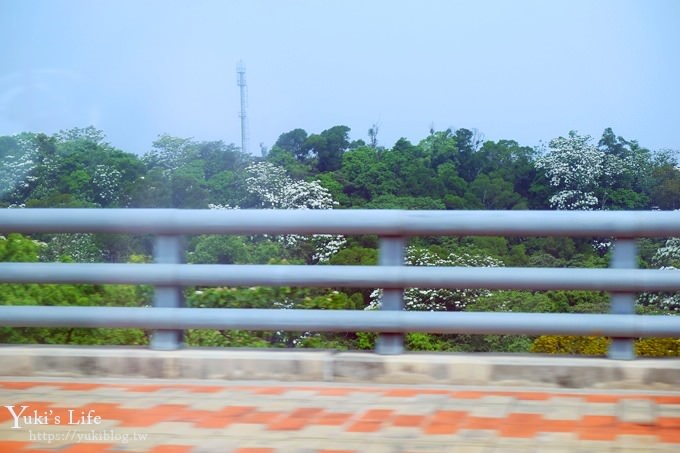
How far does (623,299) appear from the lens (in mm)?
5293

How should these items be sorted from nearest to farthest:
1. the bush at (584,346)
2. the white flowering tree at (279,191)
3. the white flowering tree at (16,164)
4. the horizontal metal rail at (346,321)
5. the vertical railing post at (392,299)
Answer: the horizontal metal rail at (346,321), the vertical railing post at (392,299), the bush at (584,346), the white flowering tree at (16,164), the white flowering tree at (279,191)

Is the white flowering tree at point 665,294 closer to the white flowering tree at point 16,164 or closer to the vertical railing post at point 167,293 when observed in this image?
the vertical railing post at point 167,293

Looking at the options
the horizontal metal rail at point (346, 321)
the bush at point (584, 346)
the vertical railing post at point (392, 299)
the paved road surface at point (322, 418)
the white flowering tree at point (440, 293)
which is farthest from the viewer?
the white flowering tree at point (440, 293)

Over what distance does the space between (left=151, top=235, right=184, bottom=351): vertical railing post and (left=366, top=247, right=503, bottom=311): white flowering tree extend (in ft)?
3.98

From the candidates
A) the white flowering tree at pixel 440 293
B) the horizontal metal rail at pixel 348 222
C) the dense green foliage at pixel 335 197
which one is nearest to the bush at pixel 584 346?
the dense green foliage at pixel 335 197

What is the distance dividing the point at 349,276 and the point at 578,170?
8044 mm

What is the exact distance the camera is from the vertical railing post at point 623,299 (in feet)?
17.3

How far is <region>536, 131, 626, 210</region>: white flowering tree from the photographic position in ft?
35.1

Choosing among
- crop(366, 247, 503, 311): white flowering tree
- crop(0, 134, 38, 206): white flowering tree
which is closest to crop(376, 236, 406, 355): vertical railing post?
crop(366, 247, 503, 311): white flowering tree

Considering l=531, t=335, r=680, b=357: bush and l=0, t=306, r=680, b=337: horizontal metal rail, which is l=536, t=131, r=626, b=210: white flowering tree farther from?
l=0, t=306, r=680, b=337: horizontal metal rail

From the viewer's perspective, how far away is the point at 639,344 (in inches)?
253

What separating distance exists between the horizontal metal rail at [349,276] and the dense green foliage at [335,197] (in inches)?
11.0

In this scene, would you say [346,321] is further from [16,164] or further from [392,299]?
[16,164]

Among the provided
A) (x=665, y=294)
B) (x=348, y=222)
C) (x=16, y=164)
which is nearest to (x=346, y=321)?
(x=348, y=222)
